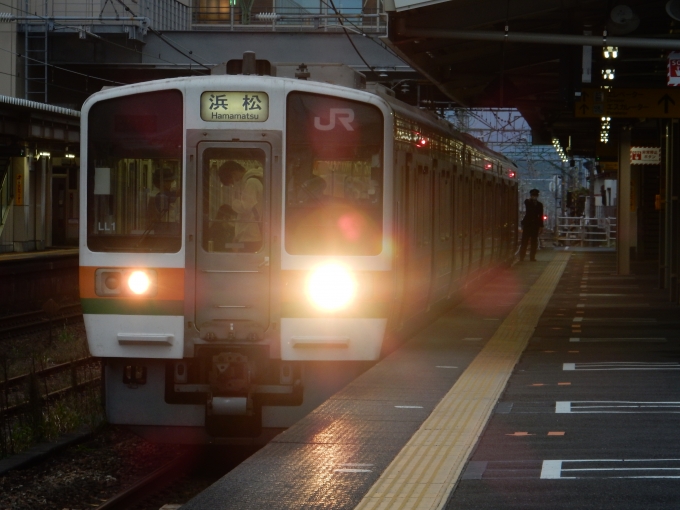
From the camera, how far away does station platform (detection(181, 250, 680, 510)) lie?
4.77 m

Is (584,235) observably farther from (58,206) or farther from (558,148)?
(58,206)

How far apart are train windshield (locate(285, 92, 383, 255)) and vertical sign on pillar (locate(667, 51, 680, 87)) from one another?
524cm

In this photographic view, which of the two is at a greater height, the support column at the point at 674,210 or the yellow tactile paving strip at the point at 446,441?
the support column at the point at 674,210

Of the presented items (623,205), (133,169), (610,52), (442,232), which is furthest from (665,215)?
(133,169)

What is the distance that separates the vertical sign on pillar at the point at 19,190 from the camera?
3275 cm

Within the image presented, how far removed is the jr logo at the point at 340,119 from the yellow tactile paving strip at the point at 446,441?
195cm

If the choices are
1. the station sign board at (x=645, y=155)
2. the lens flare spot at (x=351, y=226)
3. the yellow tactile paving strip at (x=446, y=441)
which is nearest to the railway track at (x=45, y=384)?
the lens flare spot at (x=351, y=226)

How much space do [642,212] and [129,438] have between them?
19933 millimetres

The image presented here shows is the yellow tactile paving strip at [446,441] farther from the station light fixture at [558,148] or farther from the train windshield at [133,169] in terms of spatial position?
the station light fixture at [558,148]

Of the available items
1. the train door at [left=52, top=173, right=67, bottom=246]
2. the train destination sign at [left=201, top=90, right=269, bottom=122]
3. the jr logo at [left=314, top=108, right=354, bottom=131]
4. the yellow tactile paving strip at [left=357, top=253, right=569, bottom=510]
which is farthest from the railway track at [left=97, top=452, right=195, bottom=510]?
the train door at [left=52, top=173, right=67, bottom=246]

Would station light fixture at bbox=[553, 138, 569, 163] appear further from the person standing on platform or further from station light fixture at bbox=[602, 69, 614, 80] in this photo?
station light fixture at bbox=[602, 69, 614, 80]

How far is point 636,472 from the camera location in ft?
16.6

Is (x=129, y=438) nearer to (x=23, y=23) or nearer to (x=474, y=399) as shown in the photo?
(x=474, y=399)

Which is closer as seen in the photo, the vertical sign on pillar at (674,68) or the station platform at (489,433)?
the station platform at (489,433)
